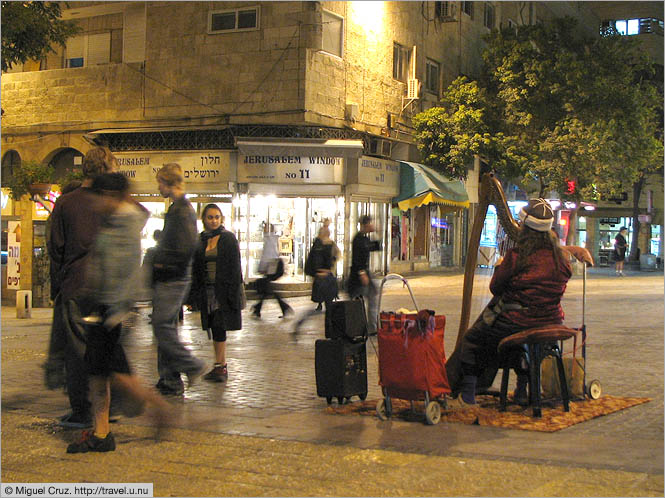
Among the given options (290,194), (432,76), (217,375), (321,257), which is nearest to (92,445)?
(217,375)

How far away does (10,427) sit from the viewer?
6812 mm

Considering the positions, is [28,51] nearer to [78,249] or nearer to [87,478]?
[78,249]

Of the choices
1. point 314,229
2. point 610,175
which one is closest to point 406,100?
point 314,229

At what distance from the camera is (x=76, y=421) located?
6.86 m

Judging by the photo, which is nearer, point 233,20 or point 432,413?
point 432,413

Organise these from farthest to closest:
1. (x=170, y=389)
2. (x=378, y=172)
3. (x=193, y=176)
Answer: (x=378, y=172), (x=193, y=176), (x=170, y=389)

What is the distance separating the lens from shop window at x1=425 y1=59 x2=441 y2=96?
2942 centimetres

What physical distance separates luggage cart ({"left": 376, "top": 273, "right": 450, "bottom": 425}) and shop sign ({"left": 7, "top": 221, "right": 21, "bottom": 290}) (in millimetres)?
14261

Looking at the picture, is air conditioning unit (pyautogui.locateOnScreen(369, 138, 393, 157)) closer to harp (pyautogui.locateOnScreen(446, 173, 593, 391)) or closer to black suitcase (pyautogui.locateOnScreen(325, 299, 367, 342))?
harp (pyautogui.locateOnScreen(446, 173, 593, 391))

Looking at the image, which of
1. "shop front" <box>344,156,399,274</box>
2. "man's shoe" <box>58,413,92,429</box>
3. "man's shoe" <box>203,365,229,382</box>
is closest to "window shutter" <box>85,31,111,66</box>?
"shop front" <box>344,156,399,274</box>

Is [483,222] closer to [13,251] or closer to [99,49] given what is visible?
[13,251]

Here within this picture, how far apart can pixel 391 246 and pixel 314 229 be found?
15.1 feet

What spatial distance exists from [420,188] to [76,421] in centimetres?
2074

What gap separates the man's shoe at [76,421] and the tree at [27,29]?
981 cm
